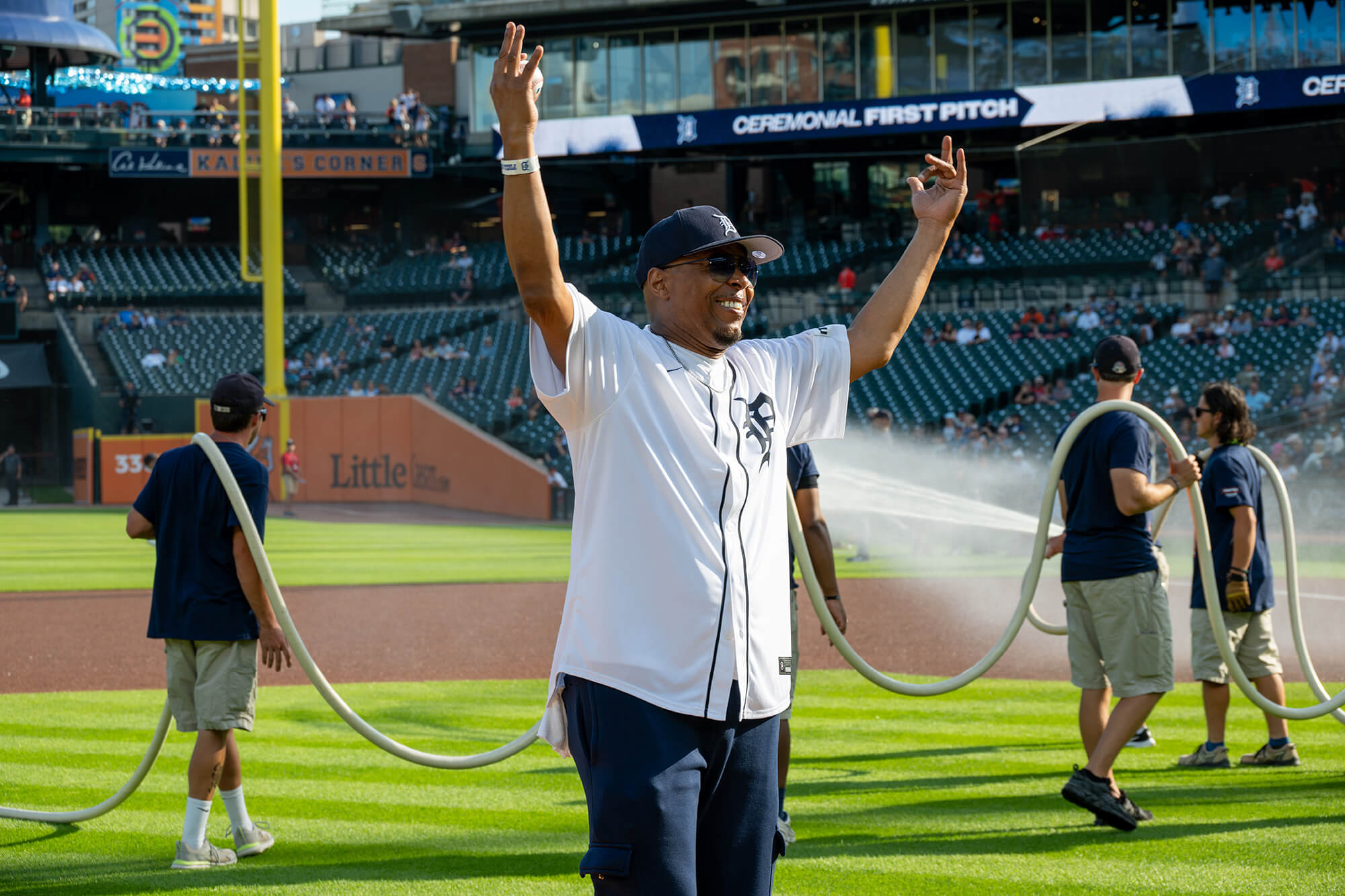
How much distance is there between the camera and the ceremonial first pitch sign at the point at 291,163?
41906 mm

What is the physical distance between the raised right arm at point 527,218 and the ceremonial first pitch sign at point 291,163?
1595 inches

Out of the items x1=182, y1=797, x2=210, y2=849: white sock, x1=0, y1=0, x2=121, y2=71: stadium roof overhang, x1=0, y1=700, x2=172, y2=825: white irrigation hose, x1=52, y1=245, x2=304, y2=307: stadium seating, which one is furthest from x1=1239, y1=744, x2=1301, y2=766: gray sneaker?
x1=0, y1=0, x2=121, y2=71: stadium roof overhang

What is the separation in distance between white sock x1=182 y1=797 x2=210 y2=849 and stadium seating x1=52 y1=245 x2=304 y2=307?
1410 inches

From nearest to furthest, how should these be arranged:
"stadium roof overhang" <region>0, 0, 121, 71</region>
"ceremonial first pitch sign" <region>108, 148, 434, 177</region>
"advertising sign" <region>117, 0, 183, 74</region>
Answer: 1. "ceremonial first pitch sign" <region>108, 148, 434, 177</region>
2. "stadium roof overhang" <region>0, 0, 121, 71</region>
3. "advertising sign" <region>117, 0, 183, 74</region>

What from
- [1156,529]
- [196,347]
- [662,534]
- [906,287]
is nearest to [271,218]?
[196,347]

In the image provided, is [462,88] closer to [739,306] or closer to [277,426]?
[277,426]

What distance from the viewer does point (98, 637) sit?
1266 cm

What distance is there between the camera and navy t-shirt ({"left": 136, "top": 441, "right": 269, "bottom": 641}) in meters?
5.60

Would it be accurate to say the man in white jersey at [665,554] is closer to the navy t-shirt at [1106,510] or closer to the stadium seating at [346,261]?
the navy t-shirt at [1106,510]

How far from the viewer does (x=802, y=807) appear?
21.4 ft

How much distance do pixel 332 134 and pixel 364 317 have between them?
6742 mm

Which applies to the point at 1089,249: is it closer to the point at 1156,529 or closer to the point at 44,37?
the point at 1156,529

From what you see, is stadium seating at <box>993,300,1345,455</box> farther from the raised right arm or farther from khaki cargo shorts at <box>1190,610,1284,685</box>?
the raised right arm

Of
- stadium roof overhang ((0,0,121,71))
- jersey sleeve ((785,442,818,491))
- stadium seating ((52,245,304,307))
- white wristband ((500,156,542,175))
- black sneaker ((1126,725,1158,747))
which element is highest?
stadium roof overhang ((0,0,121,71))
